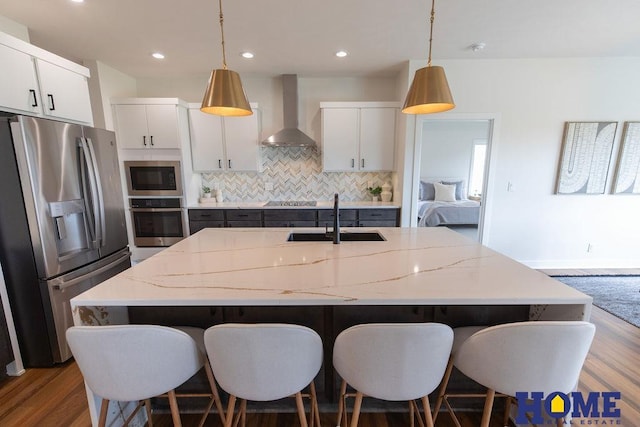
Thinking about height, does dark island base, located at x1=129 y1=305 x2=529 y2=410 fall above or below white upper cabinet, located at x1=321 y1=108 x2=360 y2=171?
below

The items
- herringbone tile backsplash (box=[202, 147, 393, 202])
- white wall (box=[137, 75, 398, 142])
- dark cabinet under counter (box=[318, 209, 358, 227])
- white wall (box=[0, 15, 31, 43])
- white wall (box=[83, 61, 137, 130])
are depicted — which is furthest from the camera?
herringbone tile backsplash (box=[202, 147, 393, 202])

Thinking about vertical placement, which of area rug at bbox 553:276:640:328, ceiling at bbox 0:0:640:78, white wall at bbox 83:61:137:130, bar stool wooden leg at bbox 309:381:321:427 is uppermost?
ceiling at bbox 0:0:640:78

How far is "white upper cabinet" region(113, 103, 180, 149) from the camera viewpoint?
3.55m

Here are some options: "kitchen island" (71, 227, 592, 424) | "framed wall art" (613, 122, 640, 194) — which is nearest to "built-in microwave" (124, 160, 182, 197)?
"kitchen island" (71, 227, 592, 424)

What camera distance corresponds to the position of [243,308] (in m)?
1.52

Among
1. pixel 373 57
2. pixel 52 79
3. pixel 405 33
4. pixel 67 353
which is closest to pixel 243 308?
pixel 67 353

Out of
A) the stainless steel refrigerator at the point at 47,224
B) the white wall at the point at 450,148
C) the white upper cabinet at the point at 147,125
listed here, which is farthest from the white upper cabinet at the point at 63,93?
the white wall at the point at 450,148

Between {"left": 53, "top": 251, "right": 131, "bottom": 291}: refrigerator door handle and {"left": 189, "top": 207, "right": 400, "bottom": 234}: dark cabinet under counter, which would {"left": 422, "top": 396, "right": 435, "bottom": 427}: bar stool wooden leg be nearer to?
{"left": 53, "top": 251, "right": 131, "bottom": 291}: refrigerator door handle

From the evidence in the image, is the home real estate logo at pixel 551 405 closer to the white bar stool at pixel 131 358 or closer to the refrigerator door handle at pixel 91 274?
the white bar stool at pixel 131 358

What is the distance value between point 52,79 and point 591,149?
5.61 metres

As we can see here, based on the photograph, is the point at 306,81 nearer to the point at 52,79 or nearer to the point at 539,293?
the point at 52,79

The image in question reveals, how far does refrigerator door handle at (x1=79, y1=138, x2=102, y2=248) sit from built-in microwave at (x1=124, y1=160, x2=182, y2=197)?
146 centimetres

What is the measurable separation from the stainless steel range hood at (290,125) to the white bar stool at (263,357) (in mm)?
3043

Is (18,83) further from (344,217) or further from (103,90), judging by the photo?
(344,217)
